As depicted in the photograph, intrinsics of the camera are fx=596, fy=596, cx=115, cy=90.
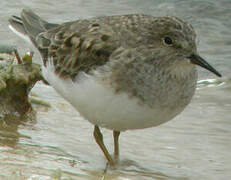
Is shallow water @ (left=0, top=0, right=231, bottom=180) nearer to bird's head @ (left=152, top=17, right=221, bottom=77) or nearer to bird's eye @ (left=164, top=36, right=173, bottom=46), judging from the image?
bird's head @ (left=152, top=17, right=221, bottom=77)

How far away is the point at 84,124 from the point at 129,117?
2067mm

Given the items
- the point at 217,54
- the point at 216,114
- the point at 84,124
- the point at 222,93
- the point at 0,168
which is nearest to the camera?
the point at 0,168

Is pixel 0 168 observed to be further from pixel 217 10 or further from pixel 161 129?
pixel 217 10

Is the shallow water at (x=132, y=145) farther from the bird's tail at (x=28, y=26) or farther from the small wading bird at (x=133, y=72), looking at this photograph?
the bird's tail at (x=28, y=26)

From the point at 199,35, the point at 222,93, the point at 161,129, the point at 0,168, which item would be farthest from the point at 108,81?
the point at 199,35

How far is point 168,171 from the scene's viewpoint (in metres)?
6.20

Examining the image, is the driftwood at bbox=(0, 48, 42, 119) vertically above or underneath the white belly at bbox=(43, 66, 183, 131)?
underneath

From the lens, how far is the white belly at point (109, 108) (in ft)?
18.0

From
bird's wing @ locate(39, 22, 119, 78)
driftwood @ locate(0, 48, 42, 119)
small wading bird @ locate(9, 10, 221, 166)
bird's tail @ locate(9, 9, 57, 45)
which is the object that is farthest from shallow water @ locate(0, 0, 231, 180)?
bird's tail @ locate(9, 9, 57, 45)

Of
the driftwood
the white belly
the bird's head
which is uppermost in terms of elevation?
the bird's head

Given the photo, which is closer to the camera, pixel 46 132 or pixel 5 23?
pixel 46 132

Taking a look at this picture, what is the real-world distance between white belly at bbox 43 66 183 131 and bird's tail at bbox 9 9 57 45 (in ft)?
4.61

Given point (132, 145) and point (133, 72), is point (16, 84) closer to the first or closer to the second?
point (132, 145)

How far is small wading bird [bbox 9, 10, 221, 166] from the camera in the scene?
5.51 meters
